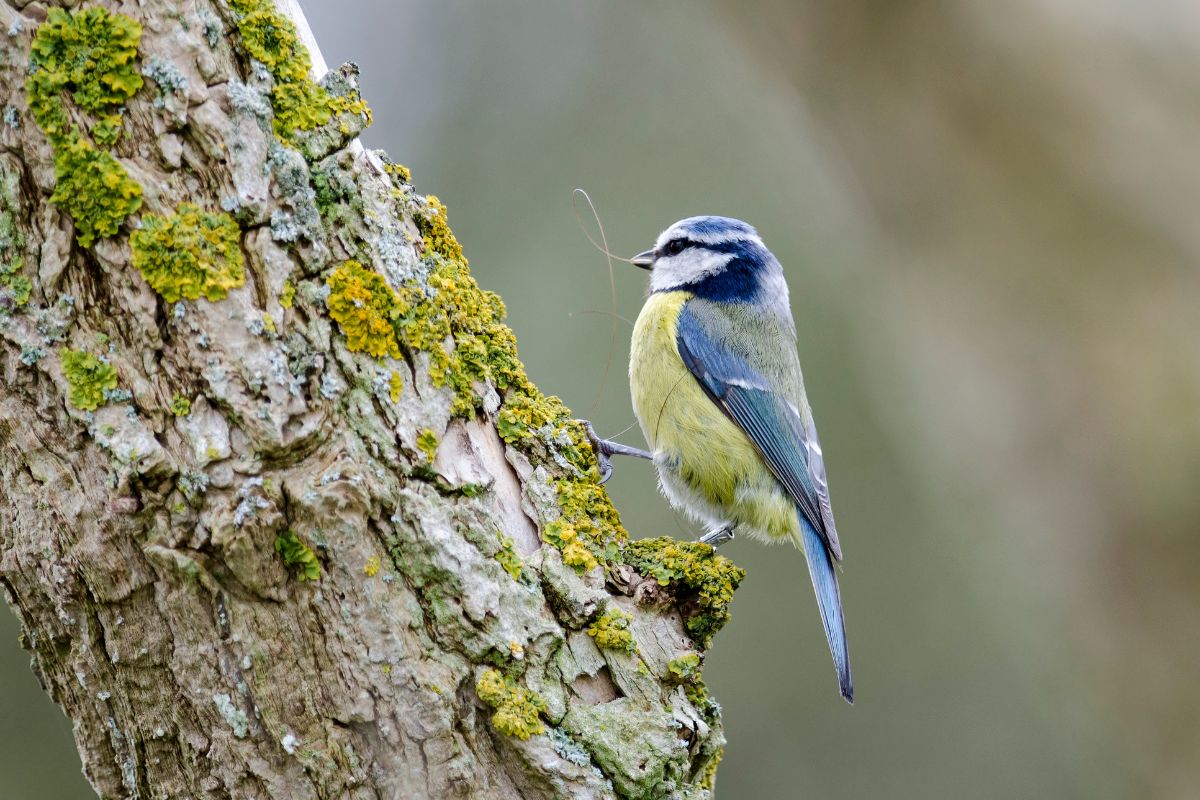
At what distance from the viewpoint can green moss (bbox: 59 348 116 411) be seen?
1.31m

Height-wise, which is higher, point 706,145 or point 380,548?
point 706,145

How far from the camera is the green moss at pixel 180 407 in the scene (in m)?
1.32

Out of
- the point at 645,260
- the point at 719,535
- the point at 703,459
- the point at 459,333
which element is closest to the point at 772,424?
the point at 703,459

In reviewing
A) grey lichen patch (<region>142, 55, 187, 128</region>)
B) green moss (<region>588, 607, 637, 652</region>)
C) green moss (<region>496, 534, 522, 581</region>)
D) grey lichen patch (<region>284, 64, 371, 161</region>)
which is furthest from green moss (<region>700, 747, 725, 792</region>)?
grey lichen patch (<region>142, 55, 187, 128</region>)

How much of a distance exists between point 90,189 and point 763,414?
6.41 ft

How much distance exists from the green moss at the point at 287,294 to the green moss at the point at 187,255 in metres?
0.06

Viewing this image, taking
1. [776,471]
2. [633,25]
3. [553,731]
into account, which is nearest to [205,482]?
[553,731]

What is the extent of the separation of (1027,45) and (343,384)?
222 cm

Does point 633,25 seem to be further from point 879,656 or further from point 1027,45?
point 879,656

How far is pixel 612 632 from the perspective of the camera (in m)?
1.55

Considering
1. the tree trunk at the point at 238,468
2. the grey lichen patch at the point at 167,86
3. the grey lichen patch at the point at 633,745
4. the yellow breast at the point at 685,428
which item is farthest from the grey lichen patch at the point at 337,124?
the yellow breast at the point at 685,428

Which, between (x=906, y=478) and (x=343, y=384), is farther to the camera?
(x=906, y=478)

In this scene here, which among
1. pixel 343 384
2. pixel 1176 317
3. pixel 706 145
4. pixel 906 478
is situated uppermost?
pixel 706 145

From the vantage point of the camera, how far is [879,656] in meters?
5.10
